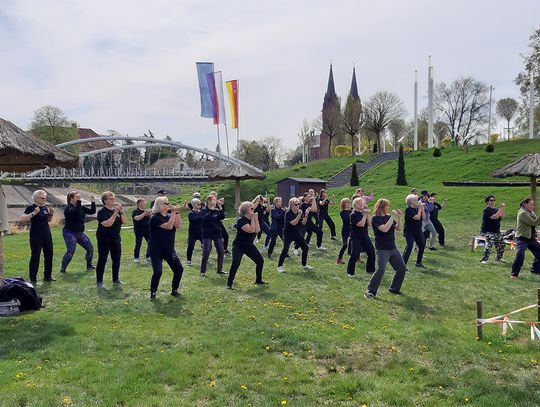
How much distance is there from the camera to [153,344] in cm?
613

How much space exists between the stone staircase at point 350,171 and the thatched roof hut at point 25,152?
127 feet

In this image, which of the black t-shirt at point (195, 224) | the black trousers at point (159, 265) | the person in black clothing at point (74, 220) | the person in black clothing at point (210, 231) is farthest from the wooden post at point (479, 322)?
the person in black clothing at point (74, 220)

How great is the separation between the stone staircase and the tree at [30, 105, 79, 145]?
141 ft

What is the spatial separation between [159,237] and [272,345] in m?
3.32

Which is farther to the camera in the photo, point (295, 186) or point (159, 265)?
point (295, 186)

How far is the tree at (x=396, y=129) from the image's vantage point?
7300 cm

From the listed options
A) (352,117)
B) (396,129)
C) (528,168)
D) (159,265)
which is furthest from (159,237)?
(396,129)

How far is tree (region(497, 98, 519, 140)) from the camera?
236ft

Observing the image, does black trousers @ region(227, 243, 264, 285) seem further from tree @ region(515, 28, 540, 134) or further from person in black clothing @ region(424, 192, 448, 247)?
tree @ region(515, 28, 540, 134)

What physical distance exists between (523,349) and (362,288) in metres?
3.81

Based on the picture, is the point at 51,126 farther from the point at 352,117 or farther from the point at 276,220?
the point at 276,220

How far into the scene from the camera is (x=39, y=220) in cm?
937

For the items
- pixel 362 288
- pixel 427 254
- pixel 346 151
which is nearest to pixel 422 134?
pixel 346 151

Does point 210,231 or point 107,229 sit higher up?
point 107,229
